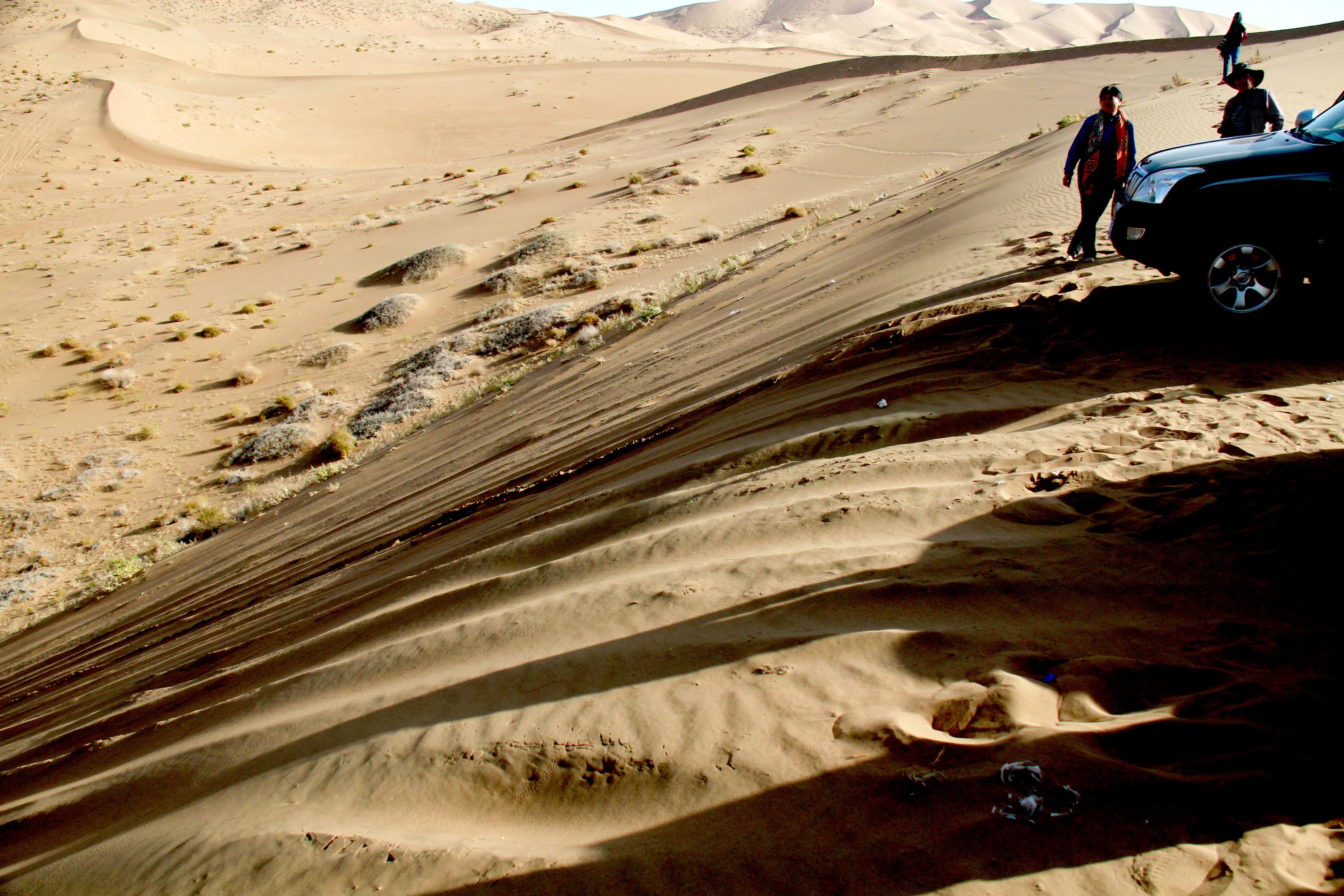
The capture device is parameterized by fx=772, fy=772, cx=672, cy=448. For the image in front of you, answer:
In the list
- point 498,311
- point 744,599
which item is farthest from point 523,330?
point 744,599

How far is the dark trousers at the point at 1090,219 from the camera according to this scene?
21.2 ft

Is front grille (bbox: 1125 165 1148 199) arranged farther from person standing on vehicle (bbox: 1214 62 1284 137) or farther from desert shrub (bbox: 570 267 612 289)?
desert shrub (bbox: 570 267 612 289)

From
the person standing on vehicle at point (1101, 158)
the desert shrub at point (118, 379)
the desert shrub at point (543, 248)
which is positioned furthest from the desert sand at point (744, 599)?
the desert shrub at point (543, 248)

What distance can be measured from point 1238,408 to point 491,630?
4.07 metres

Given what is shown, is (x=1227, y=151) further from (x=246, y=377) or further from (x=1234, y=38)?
(x=246, y=377)

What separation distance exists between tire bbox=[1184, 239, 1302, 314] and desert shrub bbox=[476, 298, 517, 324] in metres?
12.6

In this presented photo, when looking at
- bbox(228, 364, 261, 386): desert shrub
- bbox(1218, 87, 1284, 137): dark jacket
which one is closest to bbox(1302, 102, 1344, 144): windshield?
bbox(1218, 87, 1284, 137): dark jacket

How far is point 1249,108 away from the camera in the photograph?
6.68 m

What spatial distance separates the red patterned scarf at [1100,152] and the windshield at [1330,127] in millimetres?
1314

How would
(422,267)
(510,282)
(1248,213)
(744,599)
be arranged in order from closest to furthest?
(744,599) < (1248,213) < (510,282) < (422,267)

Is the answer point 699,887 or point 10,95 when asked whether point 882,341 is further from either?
point 10,95

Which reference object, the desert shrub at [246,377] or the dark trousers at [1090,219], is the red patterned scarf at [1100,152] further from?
the desert shrub at [246,377]

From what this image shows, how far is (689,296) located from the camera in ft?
41.0

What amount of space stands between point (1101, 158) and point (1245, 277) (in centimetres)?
204
